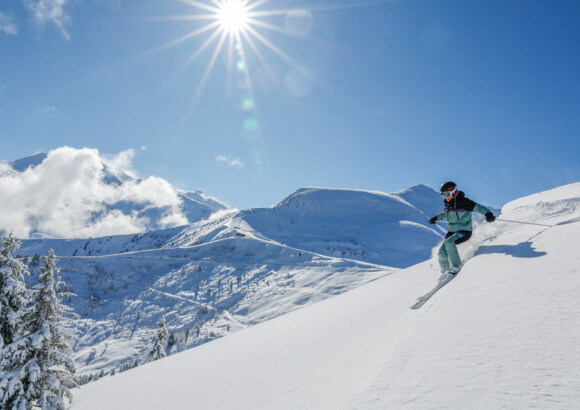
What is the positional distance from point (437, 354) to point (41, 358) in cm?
1845

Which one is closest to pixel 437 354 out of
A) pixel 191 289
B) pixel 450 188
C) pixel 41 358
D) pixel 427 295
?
pixel 427 295

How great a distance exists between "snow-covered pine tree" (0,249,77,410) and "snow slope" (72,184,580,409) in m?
10.6

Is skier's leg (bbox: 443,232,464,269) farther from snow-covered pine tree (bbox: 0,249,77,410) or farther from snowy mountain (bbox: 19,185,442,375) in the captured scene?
snowy mountain (bbox: 19,185,442,375)

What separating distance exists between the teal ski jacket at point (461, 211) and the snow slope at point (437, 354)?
29.1 inches

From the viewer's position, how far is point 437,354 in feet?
7.62

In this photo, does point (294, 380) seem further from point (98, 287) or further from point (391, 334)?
point (98, 287)

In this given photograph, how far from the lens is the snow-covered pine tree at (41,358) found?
1329 cm

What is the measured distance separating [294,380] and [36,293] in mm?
16567

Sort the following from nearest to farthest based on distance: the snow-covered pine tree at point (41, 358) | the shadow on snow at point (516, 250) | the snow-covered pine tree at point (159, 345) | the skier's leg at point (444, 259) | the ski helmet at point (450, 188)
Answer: the shadow on snow at point (516, 250) → the skier's leg at point (444, 259) → the ski helmet at point (450, 188) → the snow-covered pine tree at point (41, 358) → the snow-covered pine tree at point (159, 345)

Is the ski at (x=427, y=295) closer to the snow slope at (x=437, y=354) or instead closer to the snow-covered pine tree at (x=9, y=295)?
the snow slope at (x=437, y=354)

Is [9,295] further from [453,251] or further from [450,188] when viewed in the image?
[450,188]

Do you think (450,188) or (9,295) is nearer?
(450,188)

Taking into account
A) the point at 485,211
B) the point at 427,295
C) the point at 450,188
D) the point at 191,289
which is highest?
the point at 191,289

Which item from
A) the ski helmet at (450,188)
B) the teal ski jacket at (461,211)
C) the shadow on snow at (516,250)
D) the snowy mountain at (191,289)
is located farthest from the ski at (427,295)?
the snowy mountain at (191,289)
